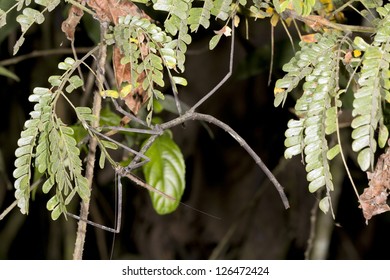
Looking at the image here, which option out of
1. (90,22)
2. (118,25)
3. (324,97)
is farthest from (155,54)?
(90,22)

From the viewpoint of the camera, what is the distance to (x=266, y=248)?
2.22m

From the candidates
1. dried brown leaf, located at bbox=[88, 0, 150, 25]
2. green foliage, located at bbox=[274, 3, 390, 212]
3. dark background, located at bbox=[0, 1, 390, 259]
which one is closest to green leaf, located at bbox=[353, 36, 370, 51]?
green foliage, located at bbox=[274, 3, 390, 212]

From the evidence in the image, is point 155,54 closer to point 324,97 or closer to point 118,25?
point 118,25

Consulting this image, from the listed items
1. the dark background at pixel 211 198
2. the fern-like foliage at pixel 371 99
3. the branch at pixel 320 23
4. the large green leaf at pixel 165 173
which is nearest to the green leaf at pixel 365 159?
the fern-like foliage at pixel 371 99

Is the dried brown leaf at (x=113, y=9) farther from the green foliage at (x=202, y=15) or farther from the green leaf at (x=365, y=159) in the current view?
the green leaf at (x=365, y=159)

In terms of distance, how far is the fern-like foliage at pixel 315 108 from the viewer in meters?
0.70

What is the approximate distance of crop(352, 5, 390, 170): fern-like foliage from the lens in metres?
0.64

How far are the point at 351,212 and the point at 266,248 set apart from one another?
35 cm

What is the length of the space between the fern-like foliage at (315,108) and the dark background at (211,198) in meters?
1.32

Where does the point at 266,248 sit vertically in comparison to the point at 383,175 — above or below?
below

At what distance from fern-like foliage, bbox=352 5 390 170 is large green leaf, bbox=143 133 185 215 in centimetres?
56

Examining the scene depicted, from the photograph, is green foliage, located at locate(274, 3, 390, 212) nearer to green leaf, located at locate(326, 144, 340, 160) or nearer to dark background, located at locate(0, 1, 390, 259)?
green leaf, located at locate(326, 144, 340, 160)

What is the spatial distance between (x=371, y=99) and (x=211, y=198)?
5.97ft

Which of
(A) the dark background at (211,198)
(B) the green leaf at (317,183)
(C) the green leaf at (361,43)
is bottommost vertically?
(A) the dark background at (211,198)
